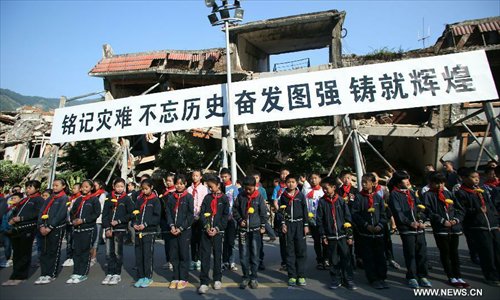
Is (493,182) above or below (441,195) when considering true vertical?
above

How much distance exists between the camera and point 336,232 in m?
4.62

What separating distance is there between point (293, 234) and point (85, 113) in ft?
27.0

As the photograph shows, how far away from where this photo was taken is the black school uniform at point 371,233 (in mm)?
4477

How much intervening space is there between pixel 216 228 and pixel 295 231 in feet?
4.20

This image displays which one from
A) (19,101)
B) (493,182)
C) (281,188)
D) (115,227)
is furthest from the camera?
(19,101)

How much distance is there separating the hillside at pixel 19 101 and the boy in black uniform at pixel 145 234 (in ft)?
292

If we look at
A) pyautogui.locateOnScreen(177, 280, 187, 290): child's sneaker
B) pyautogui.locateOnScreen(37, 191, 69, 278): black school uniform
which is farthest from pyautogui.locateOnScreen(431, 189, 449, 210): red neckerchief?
pyautogui.locateOnScreen(37, 191, 69, 278): black school uniform

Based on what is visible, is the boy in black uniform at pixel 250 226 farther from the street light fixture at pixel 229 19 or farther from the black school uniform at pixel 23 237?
the black school uniform at pixel 23 237

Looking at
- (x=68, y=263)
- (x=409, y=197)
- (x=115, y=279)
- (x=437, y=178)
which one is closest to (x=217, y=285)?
(x=115, y=279)

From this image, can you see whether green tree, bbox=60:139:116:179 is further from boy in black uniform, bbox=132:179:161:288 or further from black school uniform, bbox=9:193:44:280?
boy in black uniform, bbox=132:179:161:288

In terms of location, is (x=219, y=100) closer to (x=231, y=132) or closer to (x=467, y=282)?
(x=231, y=132)

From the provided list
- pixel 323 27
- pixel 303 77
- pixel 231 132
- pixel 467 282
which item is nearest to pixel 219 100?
pixel 231 132

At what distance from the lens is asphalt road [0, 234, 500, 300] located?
420 centimetres

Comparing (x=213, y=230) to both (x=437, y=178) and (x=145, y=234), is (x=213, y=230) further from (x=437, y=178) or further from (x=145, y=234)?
(x=437, y=178)
